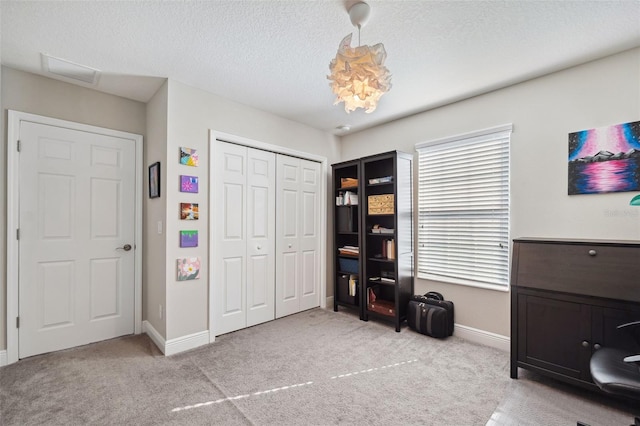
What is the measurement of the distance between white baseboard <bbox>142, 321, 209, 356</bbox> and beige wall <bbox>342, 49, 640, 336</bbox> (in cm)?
266

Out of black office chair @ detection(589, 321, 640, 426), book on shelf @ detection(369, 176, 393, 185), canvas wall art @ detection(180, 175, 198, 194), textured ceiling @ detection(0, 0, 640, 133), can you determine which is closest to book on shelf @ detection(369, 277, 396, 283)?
book on shelf @ detection(369, 176, 393, 185)

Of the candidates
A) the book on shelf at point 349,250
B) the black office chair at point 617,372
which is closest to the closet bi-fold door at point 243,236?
the book on shelf at point 349,250

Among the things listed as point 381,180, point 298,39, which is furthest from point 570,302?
point 298,39

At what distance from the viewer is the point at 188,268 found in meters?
2.81

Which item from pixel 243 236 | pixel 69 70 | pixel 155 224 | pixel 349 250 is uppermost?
pixel 69 70

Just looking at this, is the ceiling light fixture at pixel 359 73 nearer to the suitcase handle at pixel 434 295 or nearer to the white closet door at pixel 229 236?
the white closet door at pixel 229 236

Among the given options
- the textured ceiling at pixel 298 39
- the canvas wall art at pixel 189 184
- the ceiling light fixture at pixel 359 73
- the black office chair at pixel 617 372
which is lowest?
the black office chair at pixel 617 372

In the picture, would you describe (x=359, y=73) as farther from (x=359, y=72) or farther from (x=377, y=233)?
(x=377, y=233)

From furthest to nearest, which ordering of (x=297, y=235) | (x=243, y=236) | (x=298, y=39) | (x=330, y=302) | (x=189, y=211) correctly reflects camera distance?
(x=330, y=302)
(x=297, y=235)
(x=243, y=236)
(x=189, y=211)
(x=298, y=39)

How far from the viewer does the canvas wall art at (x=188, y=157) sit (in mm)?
2799

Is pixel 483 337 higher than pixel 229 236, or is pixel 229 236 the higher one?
pixel 229 236

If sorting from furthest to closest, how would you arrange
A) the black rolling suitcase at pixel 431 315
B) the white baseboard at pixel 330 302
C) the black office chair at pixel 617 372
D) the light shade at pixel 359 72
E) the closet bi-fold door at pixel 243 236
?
1. the white baseboard at pixel 330 302
2. the closet bi-fold door at pixel 243 236
3. the black rolling suitcase at pixel 431 315
4. the light shade at pixel 359 72
5. the black office chair at pixel 617 372

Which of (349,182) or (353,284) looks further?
(349,182)

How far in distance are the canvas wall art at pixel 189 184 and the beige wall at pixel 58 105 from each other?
97cm
